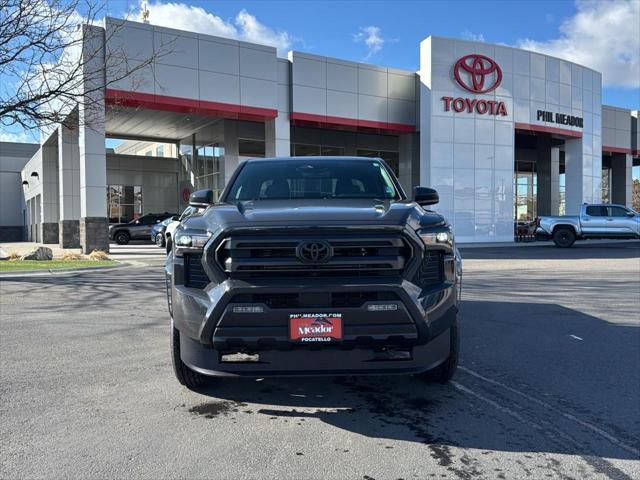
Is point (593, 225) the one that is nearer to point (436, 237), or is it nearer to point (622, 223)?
point (622, 223)

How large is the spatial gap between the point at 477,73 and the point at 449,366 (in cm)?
2529

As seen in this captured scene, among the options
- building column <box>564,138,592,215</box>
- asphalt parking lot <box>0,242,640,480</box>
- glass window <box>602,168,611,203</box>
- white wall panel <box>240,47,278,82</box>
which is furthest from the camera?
glass window <box>602,168,611,203</box>

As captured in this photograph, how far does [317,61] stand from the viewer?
80.5ft

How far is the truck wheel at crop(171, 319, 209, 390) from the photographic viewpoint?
160 inches

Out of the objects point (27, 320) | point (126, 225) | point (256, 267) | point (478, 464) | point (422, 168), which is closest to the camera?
point (478, 464)

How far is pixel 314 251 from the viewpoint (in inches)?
137

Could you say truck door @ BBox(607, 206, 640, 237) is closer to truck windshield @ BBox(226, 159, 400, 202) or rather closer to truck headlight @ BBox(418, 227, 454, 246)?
truck windshield @ BBox(226, 159, 400, 202)

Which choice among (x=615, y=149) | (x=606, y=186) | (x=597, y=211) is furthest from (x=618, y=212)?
(x=606, y=186)

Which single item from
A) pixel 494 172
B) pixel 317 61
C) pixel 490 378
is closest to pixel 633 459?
pixel 490 378

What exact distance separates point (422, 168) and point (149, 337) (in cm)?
2203

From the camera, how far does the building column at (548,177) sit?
38.4 meters

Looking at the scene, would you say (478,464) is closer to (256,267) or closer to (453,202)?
(256,267)

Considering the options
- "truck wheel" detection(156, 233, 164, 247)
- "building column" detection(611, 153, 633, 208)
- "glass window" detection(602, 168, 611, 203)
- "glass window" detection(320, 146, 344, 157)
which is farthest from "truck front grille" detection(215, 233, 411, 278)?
"glass window" detection(602, 168, 611, 203)

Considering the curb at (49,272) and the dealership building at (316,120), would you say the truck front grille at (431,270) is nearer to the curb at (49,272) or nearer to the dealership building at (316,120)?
the curb at (49,272)
